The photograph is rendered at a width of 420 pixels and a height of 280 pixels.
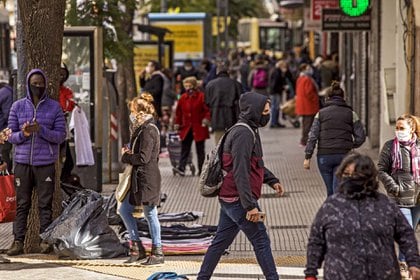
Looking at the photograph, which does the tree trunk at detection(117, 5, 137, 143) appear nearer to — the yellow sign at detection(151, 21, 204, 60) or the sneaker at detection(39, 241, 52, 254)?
the sneaker at detection(39, 241, 52, 254)

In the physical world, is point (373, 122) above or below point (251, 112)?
below

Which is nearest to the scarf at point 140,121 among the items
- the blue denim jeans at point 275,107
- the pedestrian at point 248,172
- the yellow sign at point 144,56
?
the pedestrian at point 248,172

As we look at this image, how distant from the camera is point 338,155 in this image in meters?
13.5

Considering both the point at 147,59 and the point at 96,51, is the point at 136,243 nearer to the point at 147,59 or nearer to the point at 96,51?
the point at 96,51

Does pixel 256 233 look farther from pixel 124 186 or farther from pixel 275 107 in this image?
pixel 275 107

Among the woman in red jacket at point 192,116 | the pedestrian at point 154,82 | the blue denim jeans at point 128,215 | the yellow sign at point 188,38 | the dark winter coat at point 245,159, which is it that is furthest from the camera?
the yellow sign at point 188,38

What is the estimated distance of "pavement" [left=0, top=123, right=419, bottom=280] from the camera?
11.3 meters

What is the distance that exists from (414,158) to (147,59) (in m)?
19.7

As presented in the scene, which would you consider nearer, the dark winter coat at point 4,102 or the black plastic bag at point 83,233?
the black plastic bag at point 83,233

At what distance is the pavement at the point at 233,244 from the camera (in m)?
11.3

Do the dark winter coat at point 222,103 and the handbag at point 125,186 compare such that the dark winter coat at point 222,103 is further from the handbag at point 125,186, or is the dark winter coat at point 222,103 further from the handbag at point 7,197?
the handbag at point 125,186

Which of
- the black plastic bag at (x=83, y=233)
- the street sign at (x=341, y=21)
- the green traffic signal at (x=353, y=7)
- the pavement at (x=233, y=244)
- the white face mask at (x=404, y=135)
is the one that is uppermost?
the green traffic signal at (x=353, y=7)

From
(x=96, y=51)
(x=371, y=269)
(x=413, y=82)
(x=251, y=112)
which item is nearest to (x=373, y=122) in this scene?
(x=413, y=82)

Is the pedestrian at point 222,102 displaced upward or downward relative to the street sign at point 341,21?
downward
